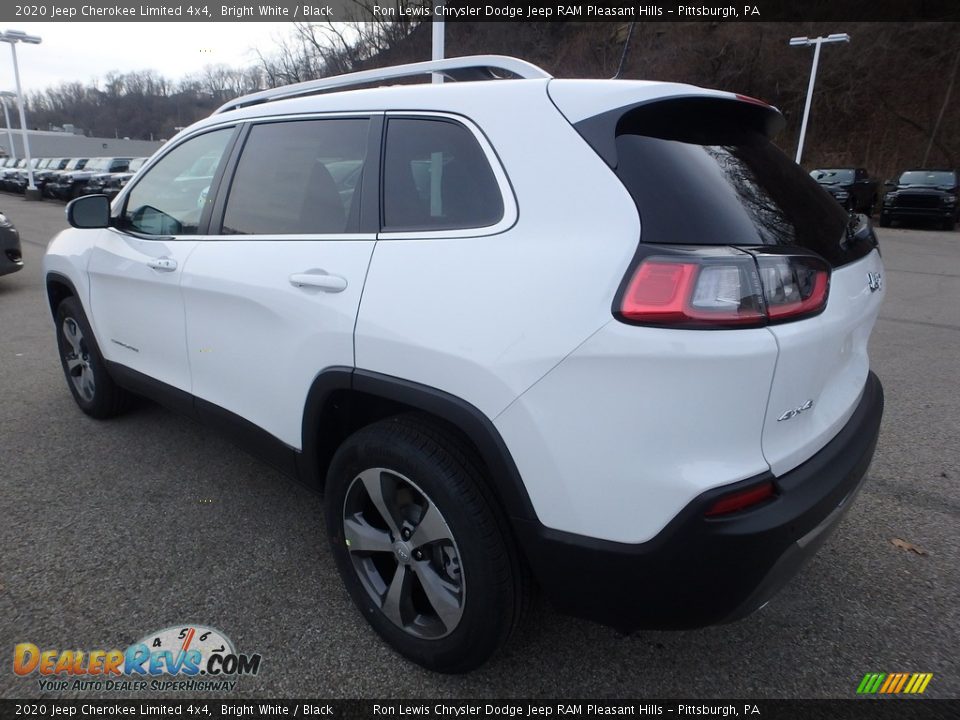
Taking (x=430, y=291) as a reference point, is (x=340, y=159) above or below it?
above

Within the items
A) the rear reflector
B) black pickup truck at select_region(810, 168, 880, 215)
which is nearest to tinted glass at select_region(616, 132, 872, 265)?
the rear reflector

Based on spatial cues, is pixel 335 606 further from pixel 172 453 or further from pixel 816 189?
pixel 816 189

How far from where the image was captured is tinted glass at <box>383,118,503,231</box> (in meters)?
1.87

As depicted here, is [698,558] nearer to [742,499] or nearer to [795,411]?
[742,499]

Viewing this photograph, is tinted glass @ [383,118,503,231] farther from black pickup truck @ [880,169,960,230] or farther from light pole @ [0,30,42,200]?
light pole @ [0,30,42,200]

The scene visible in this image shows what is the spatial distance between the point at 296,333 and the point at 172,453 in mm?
1799

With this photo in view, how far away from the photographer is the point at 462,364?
1735 mm

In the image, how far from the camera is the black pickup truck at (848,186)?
19.8 m

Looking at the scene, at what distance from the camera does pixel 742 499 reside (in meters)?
1.54

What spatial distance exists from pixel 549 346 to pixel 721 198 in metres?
0.62

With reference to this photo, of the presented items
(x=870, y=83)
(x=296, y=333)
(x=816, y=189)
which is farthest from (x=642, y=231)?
(x=870, y=83)

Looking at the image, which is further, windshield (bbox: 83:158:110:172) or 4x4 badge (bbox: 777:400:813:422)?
windshield (bbox: 83:158:110:172)

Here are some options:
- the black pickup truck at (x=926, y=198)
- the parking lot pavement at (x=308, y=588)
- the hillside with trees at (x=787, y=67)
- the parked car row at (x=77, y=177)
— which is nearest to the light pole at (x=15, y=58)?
the parked car row at (x=77, y=177)

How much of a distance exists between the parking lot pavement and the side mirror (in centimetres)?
122
